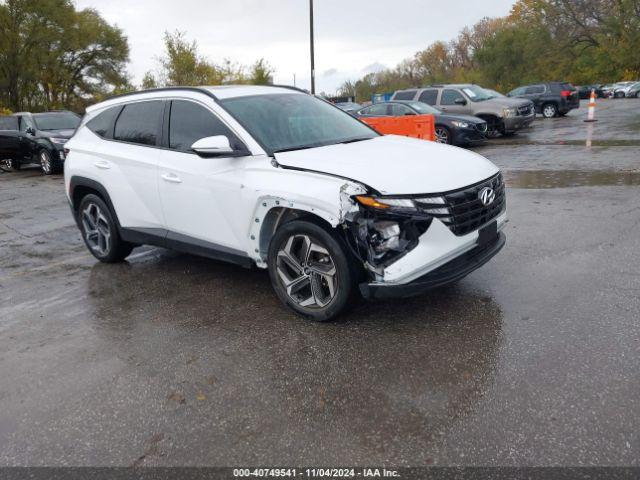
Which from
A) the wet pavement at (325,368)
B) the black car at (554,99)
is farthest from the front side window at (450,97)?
the wet pavement at (325,368)

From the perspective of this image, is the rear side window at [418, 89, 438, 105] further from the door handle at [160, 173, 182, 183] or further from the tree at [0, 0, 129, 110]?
the tree at [0, 0, 129, 110]

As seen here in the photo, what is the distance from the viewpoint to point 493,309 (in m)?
4.19

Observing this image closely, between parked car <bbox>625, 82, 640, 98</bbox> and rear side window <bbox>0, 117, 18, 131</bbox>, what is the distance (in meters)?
44.9

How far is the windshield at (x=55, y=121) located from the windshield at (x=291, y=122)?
12528 mm

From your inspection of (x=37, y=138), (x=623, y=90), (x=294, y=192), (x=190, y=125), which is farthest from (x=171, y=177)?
(x=623, y=90)

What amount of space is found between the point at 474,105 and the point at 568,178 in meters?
8.13

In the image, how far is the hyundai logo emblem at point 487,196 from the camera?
4.01 meters

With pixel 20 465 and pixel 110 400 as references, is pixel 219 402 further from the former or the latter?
pixel 20 465

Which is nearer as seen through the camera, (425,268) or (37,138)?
(425,268)

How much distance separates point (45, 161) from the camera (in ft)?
49.1

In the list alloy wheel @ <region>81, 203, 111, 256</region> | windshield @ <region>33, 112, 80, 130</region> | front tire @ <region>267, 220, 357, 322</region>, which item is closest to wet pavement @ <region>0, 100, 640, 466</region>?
front tire @ <region>267, 220, 357, 322</region>

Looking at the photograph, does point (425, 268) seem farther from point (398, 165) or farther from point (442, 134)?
point (442, 134)

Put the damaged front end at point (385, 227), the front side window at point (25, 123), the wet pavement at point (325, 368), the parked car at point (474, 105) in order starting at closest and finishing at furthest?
the wet pavement at point (325, 368) < the damaged front end at point (385, 227) < the front side window at point (25, 123) < the parked car at point (474, 105)

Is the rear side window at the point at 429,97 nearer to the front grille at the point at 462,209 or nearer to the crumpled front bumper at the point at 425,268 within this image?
the front grille at the point at 462,209
